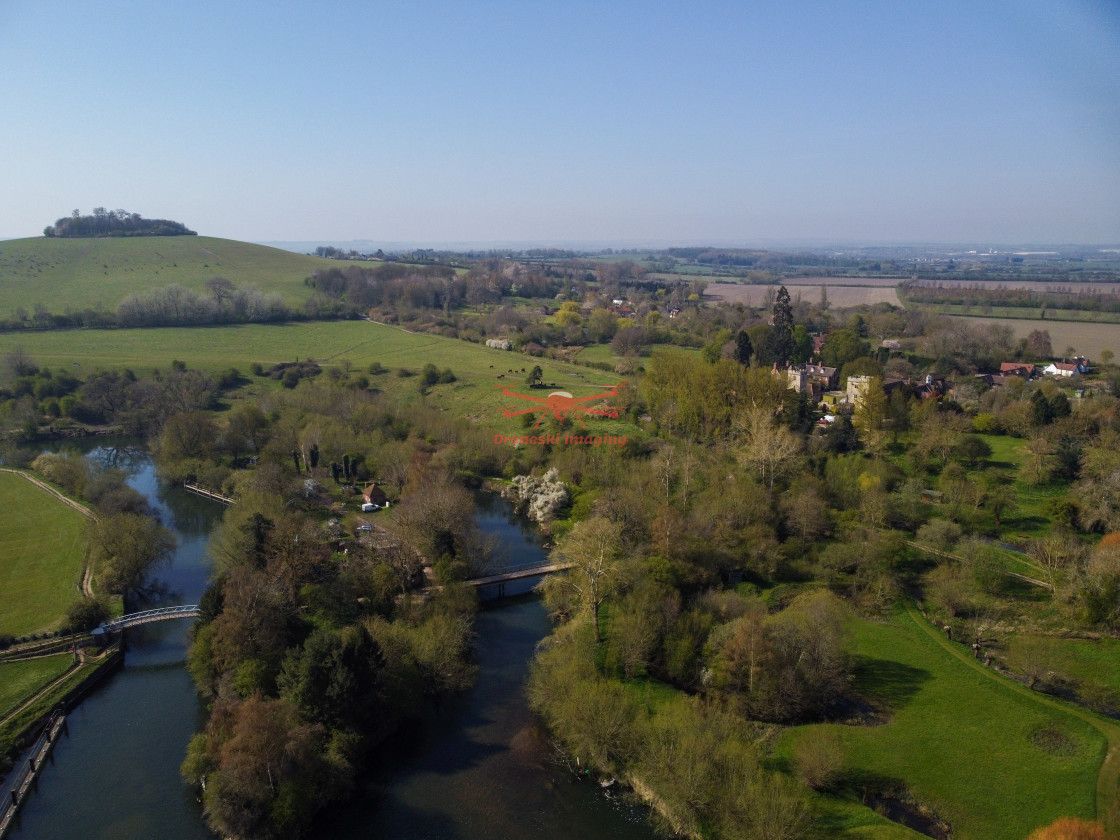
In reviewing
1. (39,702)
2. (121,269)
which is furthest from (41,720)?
(121,269)

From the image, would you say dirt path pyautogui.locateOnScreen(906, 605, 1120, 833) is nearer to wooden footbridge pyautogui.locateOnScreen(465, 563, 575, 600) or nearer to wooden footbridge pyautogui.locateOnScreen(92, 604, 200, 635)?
wooden footbridge pyautogui.locateOnScreen(465, 563, 575, 600)

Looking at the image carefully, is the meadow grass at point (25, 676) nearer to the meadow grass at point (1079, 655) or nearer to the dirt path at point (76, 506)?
the dirt path at point (76, 506)

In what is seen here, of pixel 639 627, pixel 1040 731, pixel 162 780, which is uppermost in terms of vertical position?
pixel 639 627

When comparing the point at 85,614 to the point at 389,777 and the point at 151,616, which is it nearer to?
the point at 151,616

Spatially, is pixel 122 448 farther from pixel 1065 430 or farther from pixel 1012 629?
pixel 1065 430

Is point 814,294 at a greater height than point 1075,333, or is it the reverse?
point 814,294

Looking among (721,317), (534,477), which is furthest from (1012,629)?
(721,317)
